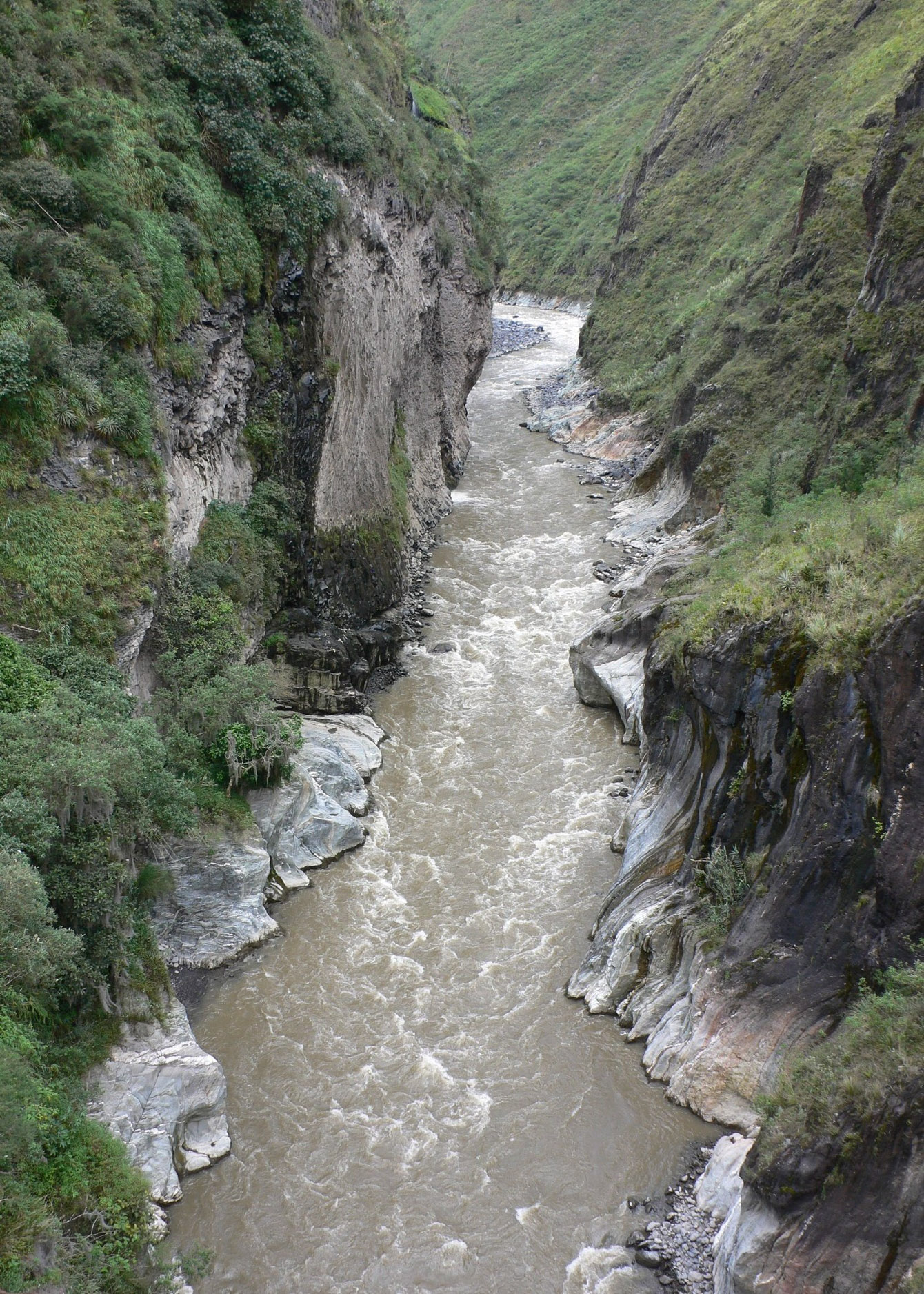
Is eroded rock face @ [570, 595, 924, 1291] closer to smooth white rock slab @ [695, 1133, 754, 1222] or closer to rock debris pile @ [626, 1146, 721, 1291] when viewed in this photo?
smooth white rock slab @ [695, 1133, 754, 1222]

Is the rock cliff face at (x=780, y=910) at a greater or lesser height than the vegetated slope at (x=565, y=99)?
lesser

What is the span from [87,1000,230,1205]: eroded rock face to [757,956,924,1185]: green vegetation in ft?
27.2

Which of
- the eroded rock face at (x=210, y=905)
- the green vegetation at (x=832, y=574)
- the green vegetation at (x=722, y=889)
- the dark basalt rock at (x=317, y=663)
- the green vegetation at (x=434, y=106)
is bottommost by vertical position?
the eroded rock face at (x=210, y=905)

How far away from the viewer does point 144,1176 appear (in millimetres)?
12766

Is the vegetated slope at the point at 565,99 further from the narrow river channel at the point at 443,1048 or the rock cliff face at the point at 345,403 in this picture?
the narrow river channel at the point at 443,1048

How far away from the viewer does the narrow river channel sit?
12719 mm

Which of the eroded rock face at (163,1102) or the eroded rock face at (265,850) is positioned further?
the eroded rock face at (265,850)

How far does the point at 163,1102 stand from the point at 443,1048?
4654 millimetres

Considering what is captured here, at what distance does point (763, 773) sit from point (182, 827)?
1060cm

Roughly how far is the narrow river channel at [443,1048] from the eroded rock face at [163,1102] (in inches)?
15.1

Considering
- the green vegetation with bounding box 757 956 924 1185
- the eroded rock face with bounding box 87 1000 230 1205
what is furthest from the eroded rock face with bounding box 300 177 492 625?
the green vegetation with bounding box 757 956 924 1185

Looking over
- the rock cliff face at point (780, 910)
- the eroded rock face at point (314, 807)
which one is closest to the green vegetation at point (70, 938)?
the eroded rock face at point (314, 807)

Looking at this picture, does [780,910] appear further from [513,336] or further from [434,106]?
[513,336]

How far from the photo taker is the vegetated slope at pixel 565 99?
93.6 m
